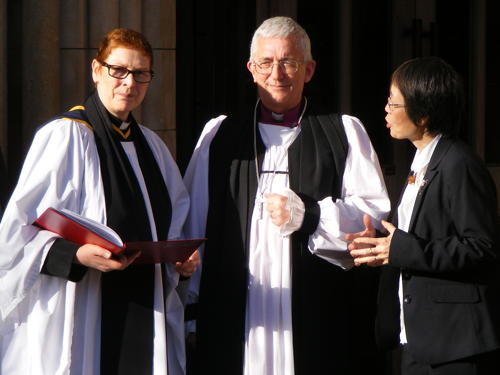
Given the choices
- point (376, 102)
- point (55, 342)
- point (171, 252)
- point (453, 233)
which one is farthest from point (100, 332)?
point (376, 102)

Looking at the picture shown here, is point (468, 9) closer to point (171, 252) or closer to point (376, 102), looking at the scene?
point (376, 102)

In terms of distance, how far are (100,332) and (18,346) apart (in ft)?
1.06

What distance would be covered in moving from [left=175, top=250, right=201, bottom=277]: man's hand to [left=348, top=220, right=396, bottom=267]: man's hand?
0.65 m

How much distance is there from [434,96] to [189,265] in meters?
1.22

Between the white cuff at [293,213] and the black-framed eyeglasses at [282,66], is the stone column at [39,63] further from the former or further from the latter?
the white cuff at [293,213]

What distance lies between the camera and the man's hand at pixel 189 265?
13.1 ft

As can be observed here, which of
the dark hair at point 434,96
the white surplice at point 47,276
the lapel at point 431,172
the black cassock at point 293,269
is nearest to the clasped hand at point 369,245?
the lapel at point 431,172

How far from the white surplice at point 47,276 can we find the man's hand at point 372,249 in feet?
3.24

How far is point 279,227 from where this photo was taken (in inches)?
159

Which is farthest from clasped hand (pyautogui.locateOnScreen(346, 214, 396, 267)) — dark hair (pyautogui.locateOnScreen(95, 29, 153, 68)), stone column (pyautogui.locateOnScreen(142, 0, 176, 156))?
stone column (pyautogui.locateOnScreen(142, 0, 176, 156))

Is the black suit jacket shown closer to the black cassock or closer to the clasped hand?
the clasped hand

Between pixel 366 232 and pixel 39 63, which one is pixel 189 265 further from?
pixel 39 63

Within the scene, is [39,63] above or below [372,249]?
above

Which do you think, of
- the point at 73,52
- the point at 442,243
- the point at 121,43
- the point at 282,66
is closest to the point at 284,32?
the point at 282,66
